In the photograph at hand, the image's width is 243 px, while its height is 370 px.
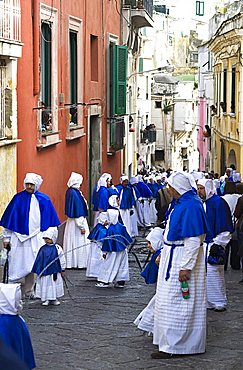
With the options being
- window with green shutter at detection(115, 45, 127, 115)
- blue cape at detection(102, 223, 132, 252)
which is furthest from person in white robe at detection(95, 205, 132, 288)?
window with green shutter at detection(115, 45, 127, 115)

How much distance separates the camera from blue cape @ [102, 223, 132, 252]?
505 inches

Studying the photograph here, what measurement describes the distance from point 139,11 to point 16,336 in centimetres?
2347

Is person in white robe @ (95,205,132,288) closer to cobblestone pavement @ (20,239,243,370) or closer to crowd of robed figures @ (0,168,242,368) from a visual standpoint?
crowd of robed figures @ (0,168,242,368)

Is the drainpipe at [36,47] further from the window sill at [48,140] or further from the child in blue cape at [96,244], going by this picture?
the child in blue cape at [96,244]

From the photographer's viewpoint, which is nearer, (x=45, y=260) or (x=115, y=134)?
(x=45, y=260)

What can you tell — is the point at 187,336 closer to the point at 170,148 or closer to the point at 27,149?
the point at 27,149

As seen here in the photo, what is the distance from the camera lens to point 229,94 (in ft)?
117

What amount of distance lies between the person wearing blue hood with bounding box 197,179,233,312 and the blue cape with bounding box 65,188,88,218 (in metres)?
4.50

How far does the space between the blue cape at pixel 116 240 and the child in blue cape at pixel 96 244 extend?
15 centimetres

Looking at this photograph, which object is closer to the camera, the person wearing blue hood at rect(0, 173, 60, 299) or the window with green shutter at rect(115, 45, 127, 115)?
the person wearing blue hood at rect(0, 173, 60, 299)

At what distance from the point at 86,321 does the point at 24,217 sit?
1.90 m

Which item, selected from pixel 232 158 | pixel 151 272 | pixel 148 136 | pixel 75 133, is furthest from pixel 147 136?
pixel 151 272

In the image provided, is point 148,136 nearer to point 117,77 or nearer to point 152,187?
point 152,187

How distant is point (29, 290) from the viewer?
11.7 meters
